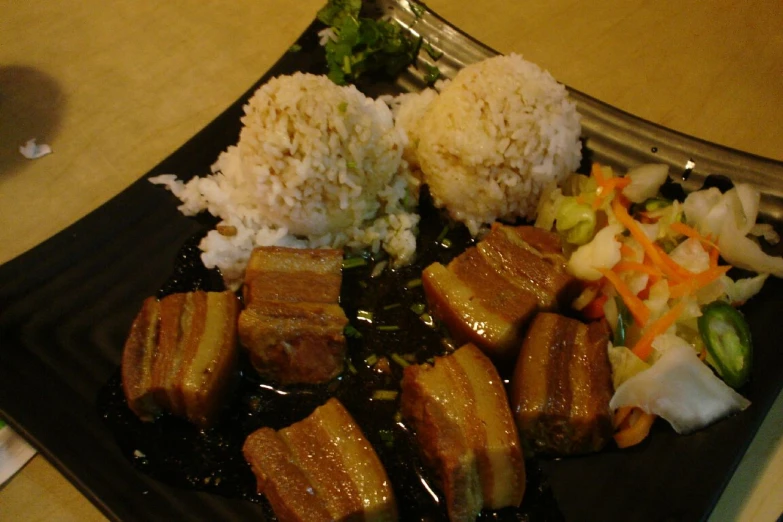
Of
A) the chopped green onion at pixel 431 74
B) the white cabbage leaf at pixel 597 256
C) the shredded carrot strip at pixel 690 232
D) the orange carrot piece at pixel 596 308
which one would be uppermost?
the chopped green onion at pixel 431 74

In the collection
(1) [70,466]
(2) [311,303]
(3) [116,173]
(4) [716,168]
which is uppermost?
(4) [716,168]

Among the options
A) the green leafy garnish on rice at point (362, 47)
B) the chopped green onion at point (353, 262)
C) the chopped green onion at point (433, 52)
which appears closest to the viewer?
the chopped green onion at point (353, 262)

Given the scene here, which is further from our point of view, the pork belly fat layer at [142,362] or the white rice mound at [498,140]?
the white rice mound at [498,140]

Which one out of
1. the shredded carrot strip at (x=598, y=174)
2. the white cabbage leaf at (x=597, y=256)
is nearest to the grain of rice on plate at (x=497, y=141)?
the shredded carrot strip at (x=598, y=174)

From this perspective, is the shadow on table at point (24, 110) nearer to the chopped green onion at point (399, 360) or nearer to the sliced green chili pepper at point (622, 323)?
the chopped green onion at point (399, 360)

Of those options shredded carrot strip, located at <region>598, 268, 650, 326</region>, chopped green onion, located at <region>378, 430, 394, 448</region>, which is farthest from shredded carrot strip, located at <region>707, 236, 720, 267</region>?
chopped green onion, located at <region>378, 430, 394, 448</region>

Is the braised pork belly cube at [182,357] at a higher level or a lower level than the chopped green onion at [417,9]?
lower

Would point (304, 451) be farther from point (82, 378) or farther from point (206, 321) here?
point (82, 378)

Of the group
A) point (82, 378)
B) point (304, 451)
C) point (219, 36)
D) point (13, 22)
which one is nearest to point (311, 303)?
point (304, 451)
